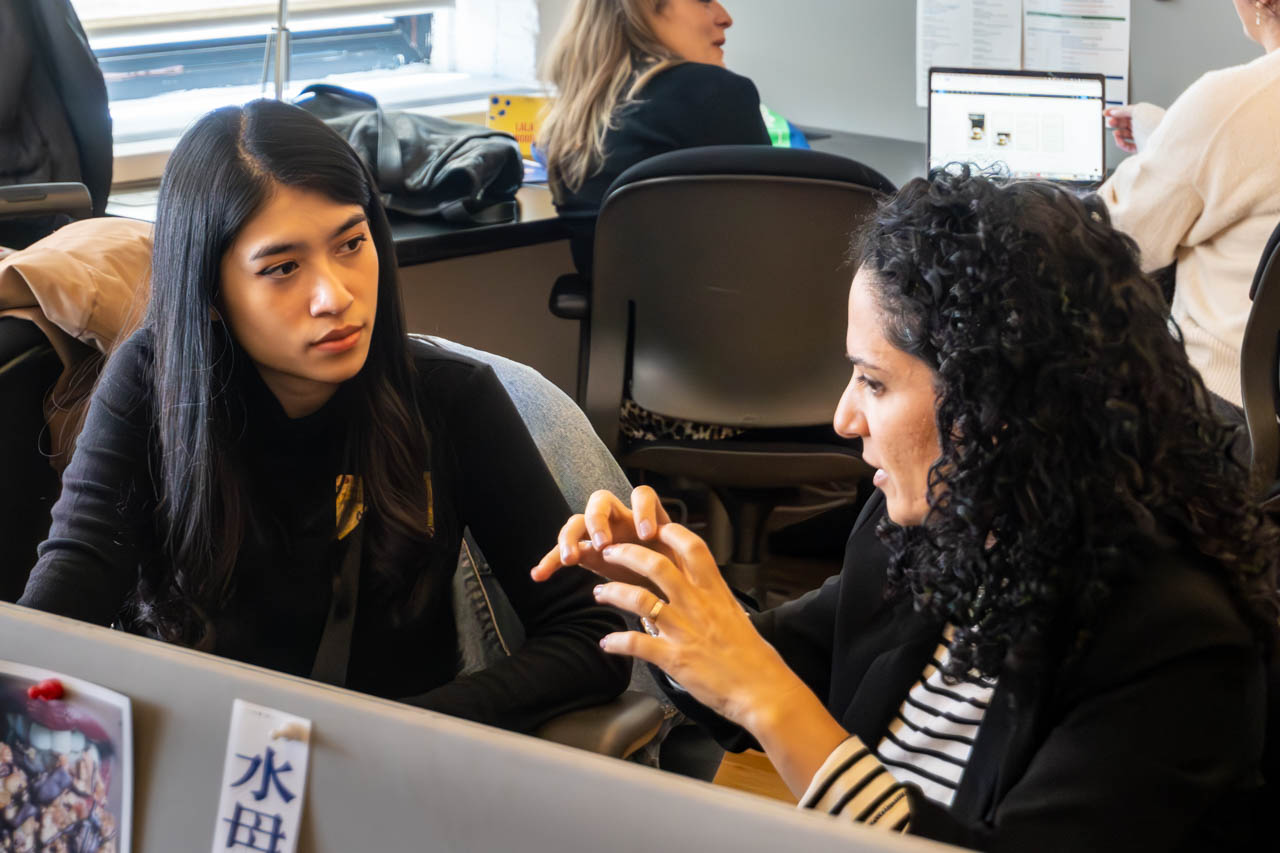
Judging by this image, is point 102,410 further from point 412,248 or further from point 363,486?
point 412,248

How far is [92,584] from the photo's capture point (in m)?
1.15

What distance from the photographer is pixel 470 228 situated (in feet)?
8.13

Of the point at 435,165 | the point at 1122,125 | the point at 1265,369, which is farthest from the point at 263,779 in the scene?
the point at 1122,125

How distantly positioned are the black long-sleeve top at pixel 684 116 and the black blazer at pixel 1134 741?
5.36 feet

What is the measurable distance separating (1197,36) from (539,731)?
8.52 feet

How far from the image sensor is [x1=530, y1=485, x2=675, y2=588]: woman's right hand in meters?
0.96

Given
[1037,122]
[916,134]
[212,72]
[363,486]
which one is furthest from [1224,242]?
[212,72]

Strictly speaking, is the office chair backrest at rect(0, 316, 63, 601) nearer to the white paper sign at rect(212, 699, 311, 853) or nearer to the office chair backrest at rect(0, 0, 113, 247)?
the white paper sign at rect(212, 699, 311, 853)

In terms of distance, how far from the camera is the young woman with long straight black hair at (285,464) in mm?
1190

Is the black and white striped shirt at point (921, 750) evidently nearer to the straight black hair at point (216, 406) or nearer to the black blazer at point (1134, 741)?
the black blazer at point (1134, 741)

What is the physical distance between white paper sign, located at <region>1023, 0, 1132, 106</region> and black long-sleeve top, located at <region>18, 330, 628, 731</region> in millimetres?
2309

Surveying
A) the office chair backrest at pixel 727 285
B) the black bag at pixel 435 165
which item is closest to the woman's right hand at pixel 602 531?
the office chair backrest at pixel 727 285

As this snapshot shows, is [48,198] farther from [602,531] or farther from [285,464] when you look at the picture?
[602,531]

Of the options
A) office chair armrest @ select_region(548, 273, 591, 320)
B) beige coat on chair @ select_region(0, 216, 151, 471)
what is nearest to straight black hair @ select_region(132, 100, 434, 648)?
beige coat on chair @ select_region(0, 216, 151, 471)
